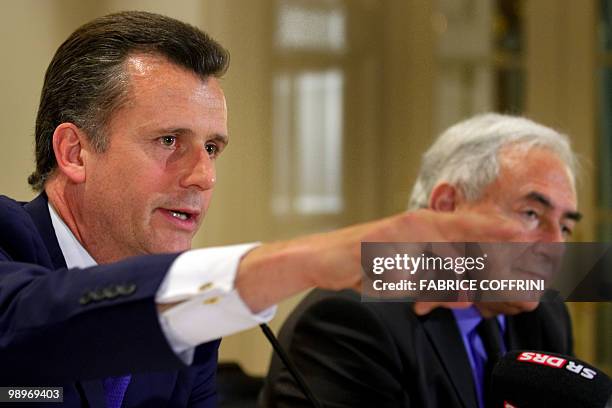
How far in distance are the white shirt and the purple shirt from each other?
855 millimetres

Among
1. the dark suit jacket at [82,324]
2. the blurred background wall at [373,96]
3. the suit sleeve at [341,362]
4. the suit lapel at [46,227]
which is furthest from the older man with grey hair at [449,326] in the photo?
the blurred background wall at [373,96]

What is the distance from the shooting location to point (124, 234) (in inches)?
44.5

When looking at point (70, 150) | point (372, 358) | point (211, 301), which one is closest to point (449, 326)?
point (372, 358)

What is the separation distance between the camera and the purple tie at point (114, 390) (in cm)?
108

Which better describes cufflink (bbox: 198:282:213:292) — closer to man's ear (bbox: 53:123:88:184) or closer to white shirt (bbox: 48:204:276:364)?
white shirt (bbox: 48:204:276:364)

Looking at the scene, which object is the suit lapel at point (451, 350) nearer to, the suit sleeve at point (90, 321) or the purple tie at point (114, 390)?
the purple tie at point (114, 390)

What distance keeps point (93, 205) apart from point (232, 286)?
1.65 ft

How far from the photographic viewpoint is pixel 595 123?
11.9ft

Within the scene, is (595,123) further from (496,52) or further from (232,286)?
(232,286)

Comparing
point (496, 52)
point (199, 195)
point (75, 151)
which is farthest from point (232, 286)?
point (496, 52)

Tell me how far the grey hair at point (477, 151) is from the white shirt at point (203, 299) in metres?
0.91

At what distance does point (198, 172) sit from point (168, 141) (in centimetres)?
6

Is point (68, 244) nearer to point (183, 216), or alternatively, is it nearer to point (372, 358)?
point (183, 216)

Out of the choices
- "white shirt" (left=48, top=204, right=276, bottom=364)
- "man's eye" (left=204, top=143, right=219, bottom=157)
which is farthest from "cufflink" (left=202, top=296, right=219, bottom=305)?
"man's eye" (left=204, top=143, right=219, bottom=157)
